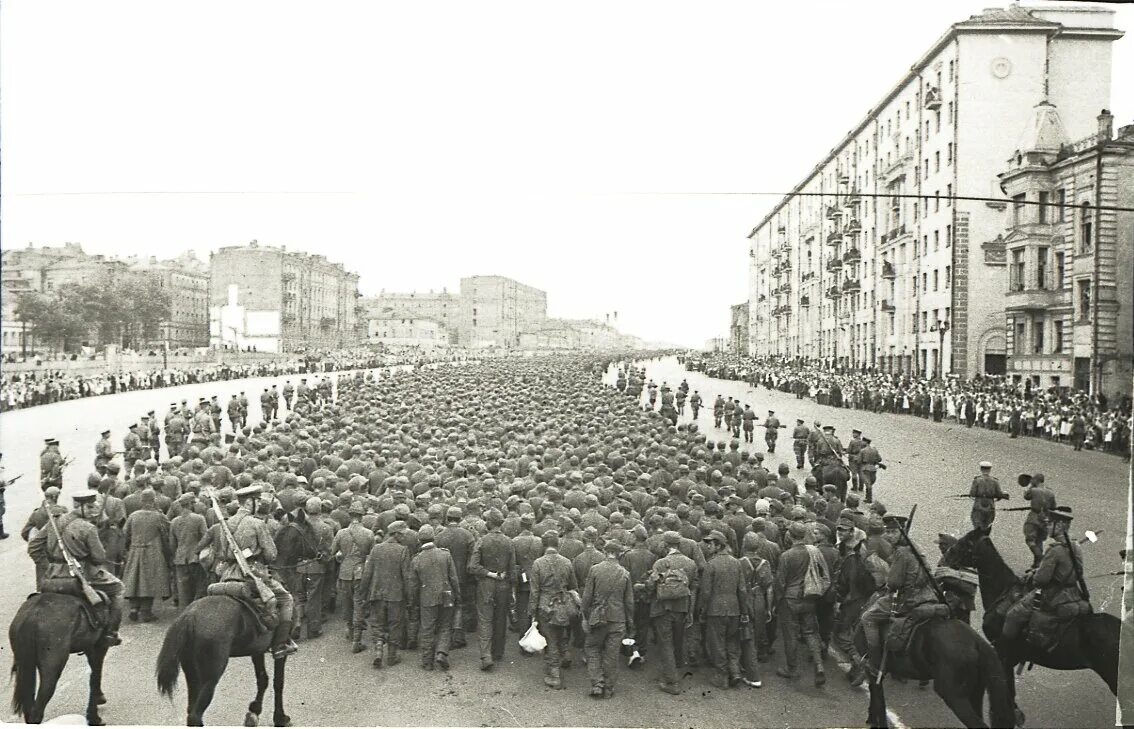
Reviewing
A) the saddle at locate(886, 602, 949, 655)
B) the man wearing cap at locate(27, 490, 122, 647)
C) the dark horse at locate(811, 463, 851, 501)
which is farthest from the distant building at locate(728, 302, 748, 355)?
the man wearing cap at locate(27, 490, 122, 647)

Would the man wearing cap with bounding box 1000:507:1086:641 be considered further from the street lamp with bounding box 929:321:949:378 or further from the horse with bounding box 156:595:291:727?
the horse with bounding box 156:595:291:727

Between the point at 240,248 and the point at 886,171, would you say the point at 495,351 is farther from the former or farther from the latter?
the point at 886,171

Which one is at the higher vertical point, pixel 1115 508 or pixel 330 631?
pixel 1115 508

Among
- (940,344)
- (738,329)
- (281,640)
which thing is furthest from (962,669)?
(738,329)

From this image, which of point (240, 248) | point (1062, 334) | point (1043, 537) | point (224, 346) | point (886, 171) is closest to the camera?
point (1043, 537)

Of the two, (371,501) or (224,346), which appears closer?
(371,501)

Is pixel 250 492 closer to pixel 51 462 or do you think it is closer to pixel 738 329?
pixel 51 462

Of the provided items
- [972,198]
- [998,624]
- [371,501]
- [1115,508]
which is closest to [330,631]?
[371,501]

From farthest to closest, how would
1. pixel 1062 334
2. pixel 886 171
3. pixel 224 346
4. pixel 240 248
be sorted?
pixel 224 346
pixel 240 248
pixel 886 171
pixel 1062 334
